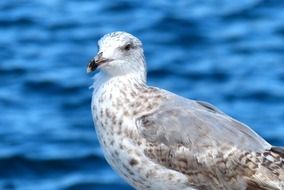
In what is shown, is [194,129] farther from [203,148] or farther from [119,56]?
[119,56]

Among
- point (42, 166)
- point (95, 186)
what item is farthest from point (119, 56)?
point (42, 166)

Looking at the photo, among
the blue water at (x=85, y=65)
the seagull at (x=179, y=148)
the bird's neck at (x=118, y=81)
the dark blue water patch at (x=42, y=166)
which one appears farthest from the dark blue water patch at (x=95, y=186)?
the seagull at (x=179, y=148)

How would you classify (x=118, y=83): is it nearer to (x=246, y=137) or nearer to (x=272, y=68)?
(x=246, y=137)

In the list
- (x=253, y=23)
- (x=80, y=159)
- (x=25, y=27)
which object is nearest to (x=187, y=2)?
(x=253, y=23)

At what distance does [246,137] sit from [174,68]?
9.06 m

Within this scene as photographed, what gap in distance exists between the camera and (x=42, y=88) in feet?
50.9

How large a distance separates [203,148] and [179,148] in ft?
0.46

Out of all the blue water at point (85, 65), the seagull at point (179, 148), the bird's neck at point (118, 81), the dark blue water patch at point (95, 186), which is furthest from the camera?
the blue water at point (85, 65)

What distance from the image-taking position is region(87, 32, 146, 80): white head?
22.9 ft

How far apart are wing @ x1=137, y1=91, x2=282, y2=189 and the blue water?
5.72 m

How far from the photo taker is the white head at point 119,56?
697 cm

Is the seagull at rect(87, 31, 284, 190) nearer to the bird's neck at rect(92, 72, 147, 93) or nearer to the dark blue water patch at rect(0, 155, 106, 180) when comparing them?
the bird's neck at rect(92, 72, 147, 93)

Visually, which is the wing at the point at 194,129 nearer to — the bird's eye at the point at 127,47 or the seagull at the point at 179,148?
the seagull at the point at 179,148

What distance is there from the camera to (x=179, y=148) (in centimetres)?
686
